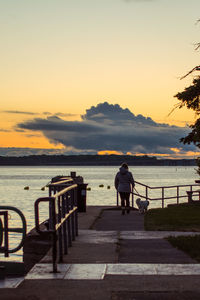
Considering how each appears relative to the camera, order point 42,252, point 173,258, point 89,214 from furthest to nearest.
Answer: point 89,214, point 42,252, point 173,258

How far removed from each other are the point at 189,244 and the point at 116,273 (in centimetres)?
363

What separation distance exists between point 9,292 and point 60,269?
1.67 metres

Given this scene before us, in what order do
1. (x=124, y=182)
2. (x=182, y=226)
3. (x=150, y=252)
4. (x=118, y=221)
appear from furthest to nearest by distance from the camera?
(x=124, y=182) → (x=118, y=221) → (x=182, y=226) → (x=150, y=252)

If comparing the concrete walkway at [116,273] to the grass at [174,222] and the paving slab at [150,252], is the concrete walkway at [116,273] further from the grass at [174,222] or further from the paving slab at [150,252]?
the grass at [174,222]

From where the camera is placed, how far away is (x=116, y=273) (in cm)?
872

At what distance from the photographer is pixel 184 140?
32.6 meters

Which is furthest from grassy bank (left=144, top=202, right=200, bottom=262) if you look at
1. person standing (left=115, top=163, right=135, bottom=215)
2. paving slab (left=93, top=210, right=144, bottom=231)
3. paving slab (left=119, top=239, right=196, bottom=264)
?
person standing (left=115, top=163, right=135, bottom=215)

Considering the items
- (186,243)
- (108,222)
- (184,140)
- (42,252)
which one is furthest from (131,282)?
(184,140)

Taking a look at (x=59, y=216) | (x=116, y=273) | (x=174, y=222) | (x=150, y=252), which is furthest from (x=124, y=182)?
(x=116, y=273)

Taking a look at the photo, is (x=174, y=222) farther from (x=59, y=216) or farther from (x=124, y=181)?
(x=59, y=216)

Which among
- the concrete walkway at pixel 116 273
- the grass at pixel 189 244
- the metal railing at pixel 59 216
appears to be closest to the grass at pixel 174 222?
the grass at pixel 189 244

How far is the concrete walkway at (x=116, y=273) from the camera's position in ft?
24.0

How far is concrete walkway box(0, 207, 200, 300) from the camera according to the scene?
24.0 feet

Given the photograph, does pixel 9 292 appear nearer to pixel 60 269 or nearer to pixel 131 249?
pixel 60 269
